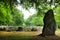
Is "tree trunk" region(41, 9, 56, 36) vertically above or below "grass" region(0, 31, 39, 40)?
above

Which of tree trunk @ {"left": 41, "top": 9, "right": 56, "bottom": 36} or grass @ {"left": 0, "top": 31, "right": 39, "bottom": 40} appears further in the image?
tree trunk @ {"left": 41, "top": 9, "right": 56, "bottom": 36}

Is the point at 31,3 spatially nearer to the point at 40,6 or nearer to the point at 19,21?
the point at 40,6

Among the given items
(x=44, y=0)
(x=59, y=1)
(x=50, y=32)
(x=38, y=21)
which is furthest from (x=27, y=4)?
(x=38, y=21)

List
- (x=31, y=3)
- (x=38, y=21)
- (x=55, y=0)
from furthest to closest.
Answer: (x=38, y=21) < (x=31, y=3) < (x=55, y=0)

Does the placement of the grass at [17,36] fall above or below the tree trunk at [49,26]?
below

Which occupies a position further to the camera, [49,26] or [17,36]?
[17,36]

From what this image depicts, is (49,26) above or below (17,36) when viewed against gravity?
above

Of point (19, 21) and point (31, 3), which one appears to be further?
point (19, 21)

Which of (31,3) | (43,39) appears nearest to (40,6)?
(31,3)

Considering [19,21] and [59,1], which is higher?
[59,1]

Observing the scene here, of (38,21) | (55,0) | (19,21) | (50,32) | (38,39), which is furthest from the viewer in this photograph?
(38,21)

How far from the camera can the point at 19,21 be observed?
49.8 m

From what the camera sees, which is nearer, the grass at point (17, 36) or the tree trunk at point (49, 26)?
the grass at point (17, 36)

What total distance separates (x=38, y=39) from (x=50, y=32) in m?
2.82
